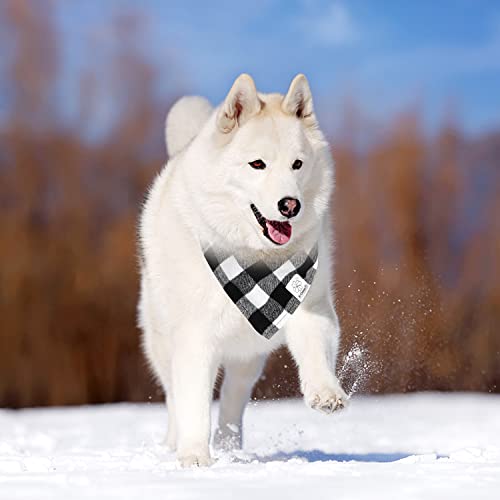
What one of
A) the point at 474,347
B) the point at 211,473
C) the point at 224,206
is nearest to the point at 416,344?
the point at 474,347

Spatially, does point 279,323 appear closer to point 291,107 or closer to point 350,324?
point 291,107

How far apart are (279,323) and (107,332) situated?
6.78 meters

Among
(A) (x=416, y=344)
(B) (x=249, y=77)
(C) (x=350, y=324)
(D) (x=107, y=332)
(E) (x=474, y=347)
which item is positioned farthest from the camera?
(D) (x=107, y=332)

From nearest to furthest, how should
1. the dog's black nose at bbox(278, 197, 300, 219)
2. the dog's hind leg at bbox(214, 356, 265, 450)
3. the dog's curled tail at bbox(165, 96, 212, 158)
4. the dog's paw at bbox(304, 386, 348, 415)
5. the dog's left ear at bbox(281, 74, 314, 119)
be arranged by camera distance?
the dog's paw at bbox(304, 386, 348, 415) < the dog's black nose at bbox(278, 197, 300, 219) < the dog's left ear at bbox(281, 74, 314, 119) < the dog's hind leg at bbox(214, 356, 265, 450) < the dog's curled tail at bbox(165, 96, 212, 158)

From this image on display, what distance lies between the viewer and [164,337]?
15.4ft

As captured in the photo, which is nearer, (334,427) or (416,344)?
(334,427)

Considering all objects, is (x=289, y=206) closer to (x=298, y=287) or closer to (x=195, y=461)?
(x=298, y=287)

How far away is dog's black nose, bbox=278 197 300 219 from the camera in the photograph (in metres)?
3.72

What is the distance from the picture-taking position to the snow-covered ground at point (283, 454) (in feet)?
9.75

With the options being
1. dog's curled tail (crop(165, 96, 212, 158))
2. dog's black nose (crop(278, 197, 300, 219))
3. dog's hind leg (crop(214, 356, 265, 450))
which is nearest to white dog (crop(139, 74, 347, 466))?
dog's black nose (crop(278, 197, 300, 219))

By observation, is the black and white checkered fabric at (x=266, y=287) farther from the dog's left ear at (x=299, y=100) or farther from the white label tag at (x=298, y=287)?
the dog's left ear at (x=299, y=100)

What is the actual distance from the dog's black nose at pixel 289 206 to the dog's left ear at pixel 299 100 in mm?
501

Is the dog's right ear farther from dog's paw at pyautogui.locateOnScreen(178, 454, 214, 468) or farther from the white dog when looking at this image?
dog's paw at pyautogui.locateOnScreen(178, 454, 214, 468)

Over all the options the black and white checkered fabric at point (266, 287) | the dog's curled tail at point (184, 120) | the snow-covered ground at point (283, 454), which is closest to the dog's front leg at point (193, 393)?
the snow-covered ground at point (283, 454)
